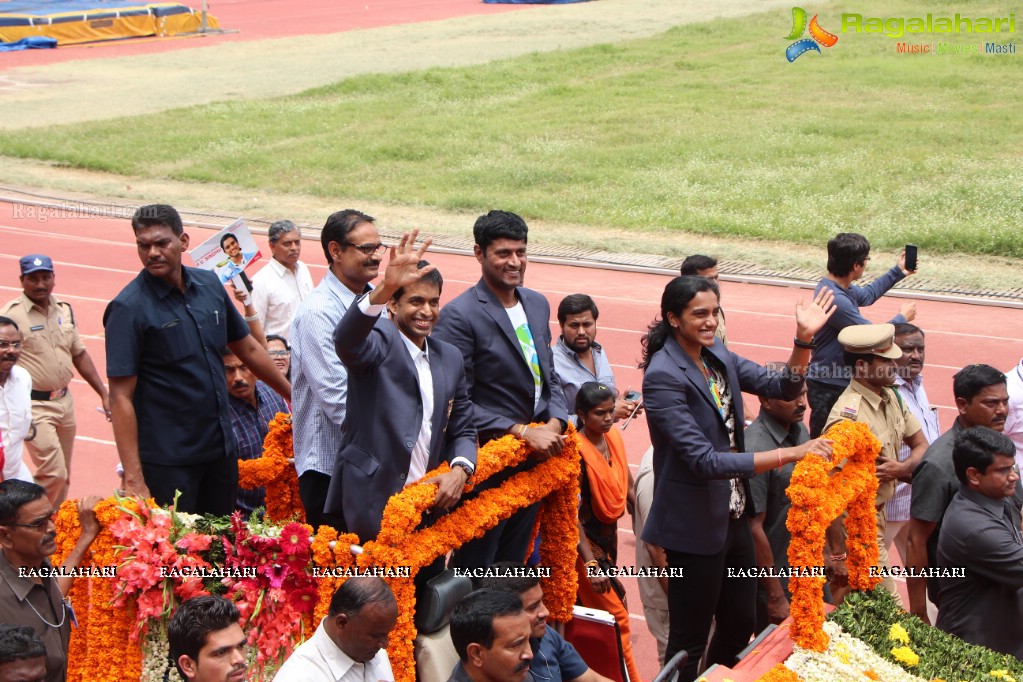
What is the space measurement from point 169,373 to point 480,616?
2.20 meters

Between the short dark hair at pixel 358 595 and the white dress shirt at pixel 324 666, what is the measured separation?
12cm

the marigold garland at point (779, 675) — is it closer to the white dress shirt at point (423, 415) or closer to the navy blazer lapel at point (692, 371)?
the navy blazer lapel at point (692, 371)

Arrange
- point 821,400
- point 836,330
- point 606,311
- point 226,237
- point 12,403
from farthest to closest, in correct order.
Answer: point 606,311 → point 226,237 → point 836,330 → point 821,400 → point 12,403

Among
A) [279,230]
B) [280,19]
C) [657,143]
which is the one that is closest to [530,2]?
[280,19]

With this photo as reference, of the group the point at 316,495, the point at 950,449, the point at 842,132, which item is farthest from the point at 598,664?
the point at 842,132

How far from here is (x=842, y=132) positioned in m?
25.7

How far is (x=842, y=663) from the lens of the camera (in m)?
5.30

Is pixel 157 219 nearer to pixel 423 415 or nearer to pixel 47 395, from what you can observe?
pixel 423 415

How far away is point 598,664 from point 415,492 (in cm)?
161

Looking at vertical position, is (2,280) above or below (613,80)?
below

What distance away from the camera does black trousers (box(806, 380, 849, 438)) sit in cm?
810

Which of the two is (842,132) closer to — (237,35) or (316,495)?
(316,495)

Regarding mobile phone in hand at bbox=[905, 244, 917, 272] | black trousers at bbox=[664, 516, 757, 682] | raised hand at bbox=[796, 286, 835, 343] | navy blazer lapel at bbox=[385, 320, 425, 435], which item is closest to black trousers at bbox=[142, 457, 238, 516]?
navy blazer lapel at bbox=[385, 320, 425, 435]

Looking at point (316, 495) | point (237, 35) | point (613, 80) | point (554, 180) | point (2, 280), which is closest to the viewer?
point (316, 495)
